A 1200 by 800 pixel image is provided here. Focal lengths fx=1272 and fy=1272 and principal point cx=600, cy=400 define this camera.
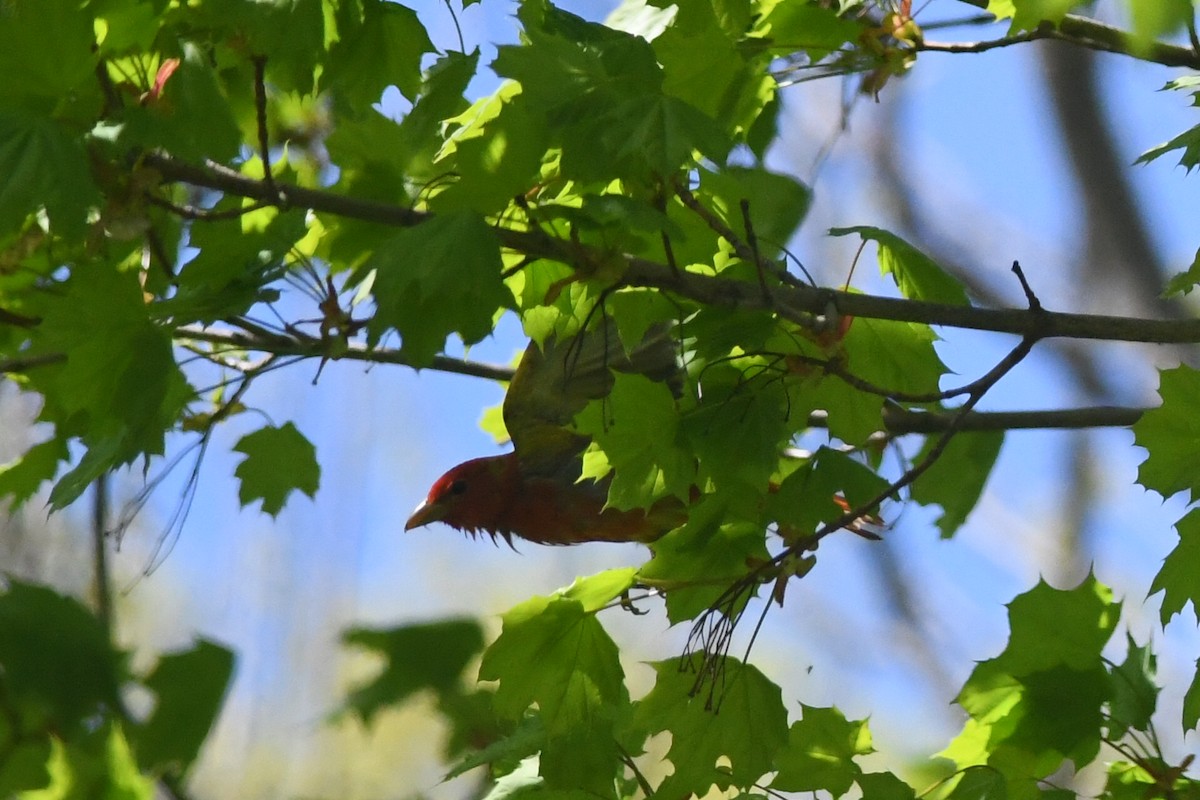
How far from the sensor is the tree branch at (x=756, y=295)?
1834 millimetres

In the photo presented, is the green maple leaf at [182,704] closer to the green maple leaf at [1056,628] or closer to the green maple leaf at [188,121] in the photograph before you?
the green maple leaf at [188,121]

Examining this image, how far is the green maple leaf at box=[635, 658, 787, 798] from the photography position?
214 centimetres

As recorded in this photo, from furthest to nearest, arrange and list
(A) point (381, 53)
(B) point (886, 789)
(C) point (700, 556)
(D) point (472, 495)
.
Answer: (D) point (472, 495) < (A) point (381, 53) < (C) point (700, 556) < (B) point (886, 789)

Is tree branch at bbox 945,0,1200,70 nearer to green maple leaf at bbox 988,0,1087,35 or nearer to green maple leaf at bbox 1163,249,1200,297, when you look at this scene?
green maple leaf at bbox 988,0,1087,35

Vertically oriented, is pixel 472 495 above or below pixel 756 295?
above

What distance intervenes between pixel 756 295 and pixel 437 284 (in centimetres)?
52

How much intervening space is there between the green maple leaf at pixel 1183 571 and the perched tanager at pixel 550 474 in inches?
38.2

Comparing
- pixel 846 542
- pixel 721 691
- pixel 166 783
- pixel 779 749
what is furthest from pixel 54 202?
pixel 846 542

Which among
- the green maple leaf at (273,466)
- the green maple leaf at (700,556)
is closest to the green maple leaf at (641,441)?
the green maple leaf at (700,556)

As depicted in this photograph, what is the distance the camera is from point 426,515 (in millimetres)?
3227

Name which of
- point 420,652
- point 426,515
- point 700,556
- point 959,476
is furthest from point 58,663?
point 959,476

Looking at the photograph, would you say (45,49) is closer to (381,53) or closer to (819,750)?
(381,53)

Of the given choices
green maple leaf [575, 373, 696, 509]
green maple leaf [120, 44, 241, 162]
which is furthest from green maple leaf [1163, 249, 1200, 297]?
green maple leaf [120, 44, 241, 162]

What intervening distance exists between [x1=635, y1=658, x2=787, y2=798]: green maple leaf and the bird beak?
1.15 metres
